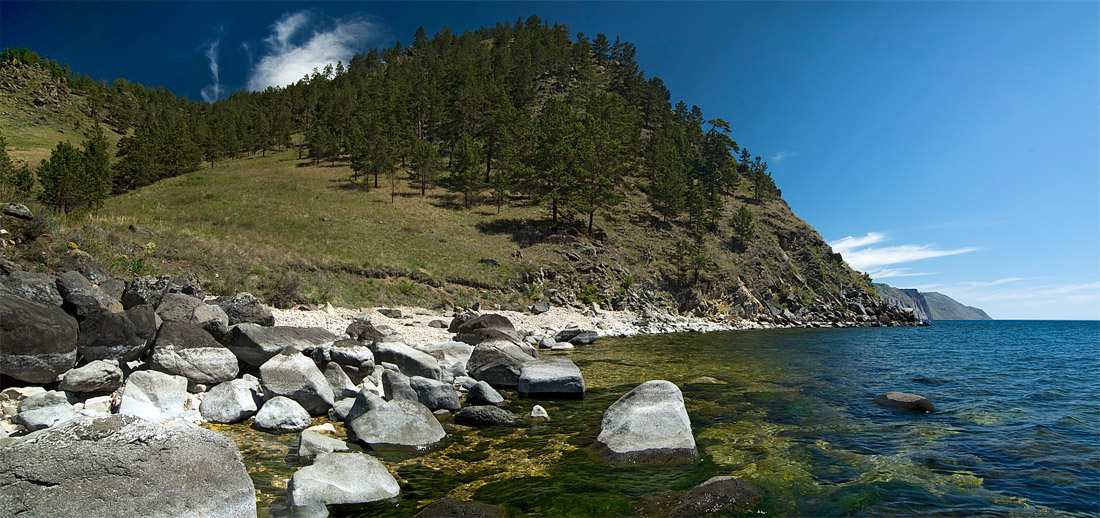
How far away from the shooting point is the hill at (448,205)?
3153 centimetres

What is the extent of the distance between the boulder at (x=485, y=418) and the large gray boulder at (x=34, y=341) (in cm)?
771

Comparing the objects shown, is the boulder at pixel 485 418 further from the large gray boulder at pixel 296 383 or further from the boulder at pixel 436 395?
the large gray boulder at pixel 296 383

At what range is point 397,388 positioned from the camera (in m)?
11.3

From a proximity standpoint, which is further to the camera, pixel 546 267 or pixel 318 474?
pixel 546 267

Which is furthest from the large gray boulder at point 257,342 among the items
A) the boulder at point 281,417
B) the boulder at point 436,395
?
the boulder at point 436,395

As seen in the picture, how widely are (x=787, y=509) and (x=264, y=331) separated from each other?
1230cm

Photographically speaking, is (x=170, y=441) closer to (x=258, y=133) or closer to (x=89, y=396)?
(x=89, y=396)

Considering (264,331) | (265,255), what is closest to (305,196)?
(265,255)

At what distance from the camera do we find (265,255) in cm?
3017

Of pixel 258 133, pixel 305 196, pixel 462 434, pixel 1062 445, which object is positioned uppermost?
pixel 258 133

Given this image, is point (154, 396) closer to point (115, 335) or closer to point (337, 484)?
point (115, 335)

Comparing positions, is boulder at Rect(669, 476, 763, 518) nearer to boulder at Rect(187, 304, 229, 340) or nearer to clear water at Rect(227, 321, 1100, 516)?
clear water at Rect(227, 321, 1100, 516)

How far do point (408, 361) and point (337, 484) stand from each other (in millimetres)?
7430

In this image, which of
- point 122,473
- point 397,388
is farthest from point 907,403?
point 122,473
